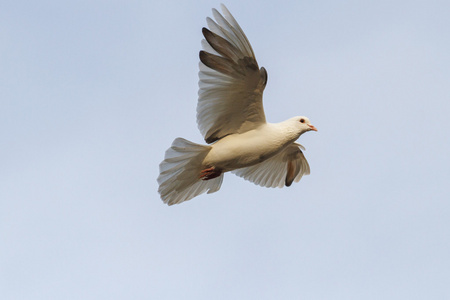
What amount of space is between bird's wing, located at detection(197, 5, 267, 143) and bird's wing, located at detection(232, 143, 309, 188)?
1.87 metres

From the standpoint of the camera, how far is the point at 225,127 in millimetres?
13820

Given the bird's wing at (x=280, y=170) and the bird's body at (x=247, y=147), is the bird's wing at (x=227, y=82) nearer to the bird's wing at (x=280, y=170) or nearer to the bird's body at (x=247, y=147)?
the bird's body at (x=247, y=147)

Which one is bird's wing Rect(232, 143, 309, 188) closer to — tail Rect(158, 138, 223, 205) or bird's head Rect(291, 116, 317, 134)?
bird's head Rect(291, 116, 317, 134)

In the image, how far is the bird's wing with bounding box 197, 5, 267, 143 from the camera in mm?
12516

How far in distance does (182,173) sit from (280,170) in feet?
8.85

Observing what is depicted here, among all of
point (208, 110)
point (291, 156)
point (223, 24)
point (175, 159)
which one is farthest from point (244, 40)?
point (291, 156)

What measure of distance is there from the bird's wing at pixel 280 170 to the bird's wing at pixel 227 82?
1872mm

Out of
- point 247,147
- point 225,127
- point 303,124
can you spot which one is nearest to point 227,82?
point 225,127

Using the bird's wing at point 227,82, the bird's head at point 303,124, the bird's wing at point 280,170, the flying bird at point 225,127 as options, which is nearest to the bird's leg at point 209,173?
the flying bird at point 225,127

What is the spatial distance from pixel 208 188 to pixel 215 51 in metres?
2.89

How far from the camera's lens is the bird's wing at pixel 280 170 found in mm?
15523

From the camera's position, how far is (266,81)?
1317cm

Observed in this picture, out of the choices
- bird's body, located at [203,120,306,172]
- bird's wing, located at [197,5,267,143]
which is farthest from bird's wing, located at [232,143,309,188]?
bird's wing, located at [197,5,267,143]

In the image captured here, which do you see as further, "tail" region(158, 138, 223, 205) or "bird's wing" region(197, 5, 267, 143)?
"tail" region(158, 138, 223, 205)
